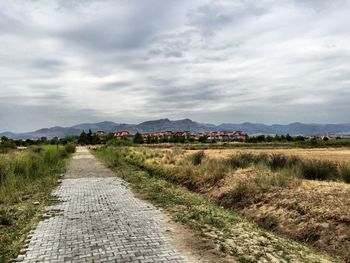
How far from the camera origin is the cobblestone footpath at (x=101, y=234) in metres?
6.40

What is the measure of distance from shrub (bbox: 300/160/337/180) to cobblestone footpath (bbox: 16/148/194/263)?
781cm

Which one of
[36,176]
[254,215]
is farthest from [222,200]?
[36,176]

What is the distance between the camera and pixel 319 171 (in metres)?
16.5

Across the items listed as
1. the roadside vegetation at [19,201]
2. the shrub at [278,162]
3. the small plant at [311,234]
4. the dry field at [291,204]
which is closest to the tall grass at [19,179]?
the roadside vegetation at [19,201]

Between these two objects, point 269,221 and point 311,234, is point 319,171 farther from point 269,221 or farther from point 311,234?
point 311,234

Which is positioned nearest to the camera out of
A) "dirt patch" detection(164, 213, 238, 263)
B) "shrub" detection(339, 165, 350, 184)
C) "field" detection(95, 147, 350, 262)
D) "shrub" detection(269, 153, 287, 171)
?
"dirt patch" detection(164, 213, 238, 263)

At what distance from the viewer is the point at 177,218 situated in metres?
9.45

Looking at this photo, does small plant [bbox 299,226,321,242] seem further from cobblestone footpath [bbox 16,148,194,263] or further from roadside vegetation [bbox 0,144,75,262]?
roadside vegetation [bbox 0,144,75,262]

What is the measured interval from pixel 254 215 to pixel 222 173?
5491mm

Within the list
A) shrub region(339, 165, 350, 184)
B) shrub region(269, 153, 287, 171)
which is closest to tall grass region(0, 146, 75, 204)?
shrub region(269, 153, 287, 171)

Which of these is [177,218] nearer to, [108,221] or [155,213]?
[155,213]

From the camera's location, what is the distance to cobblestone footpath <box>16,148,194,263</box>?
6.40 metres

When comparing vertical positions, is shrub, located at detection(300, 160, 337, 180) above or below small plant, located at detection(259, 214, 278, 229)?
above

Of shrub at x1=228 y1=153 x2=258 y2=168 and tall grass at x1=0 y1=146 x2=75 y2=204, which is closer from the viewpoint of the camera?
tall grass at x1=0 y1=146 x2=75 y2=204
